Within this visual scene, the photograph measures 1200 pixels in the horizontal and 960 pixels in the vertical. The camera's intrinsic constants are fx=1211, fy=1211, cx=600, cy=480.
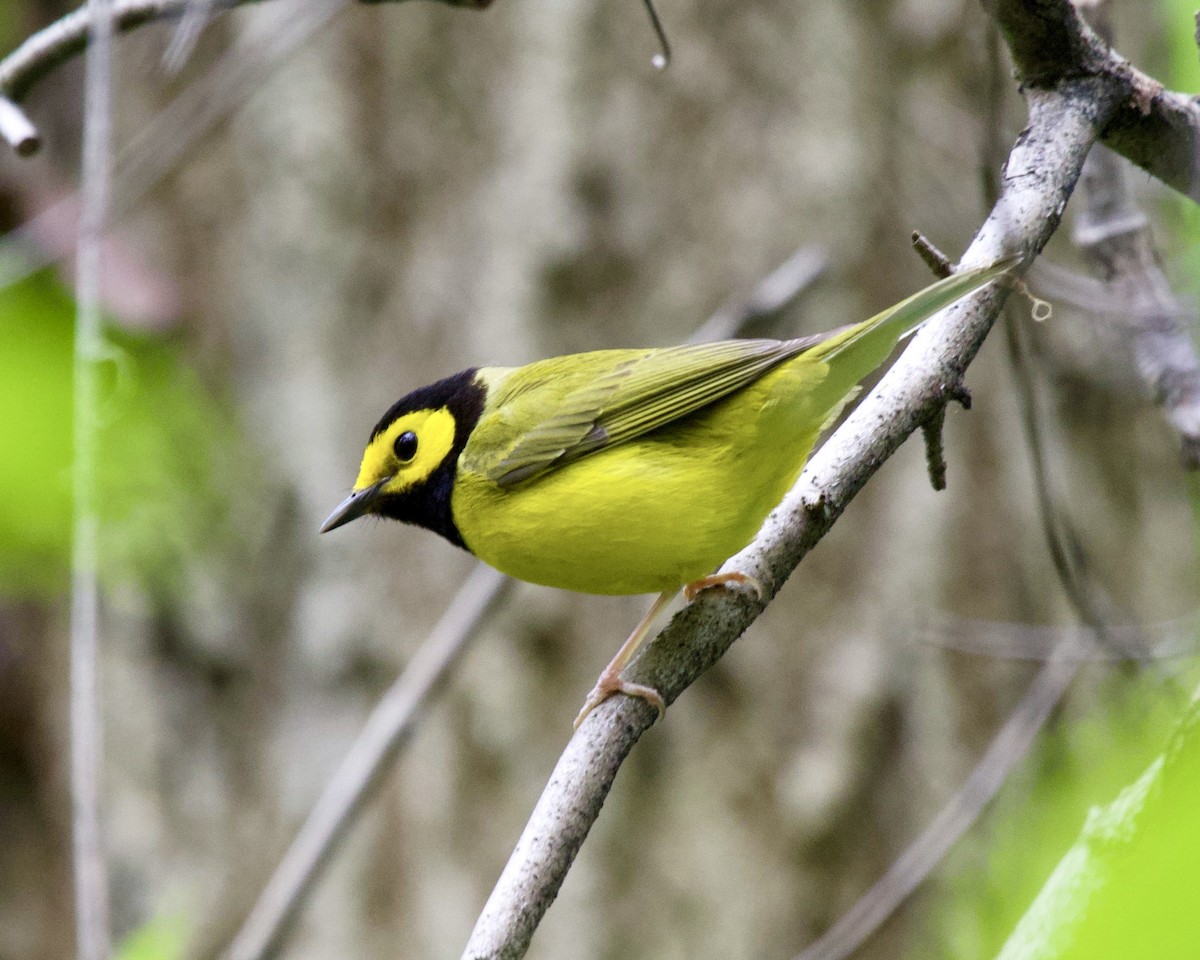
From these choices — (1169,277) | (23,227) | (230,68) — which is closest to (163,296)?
(23,227)

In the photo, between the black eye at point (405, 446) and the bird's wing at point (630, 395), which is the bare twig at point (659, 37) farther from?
the black eye at point (405, 446)

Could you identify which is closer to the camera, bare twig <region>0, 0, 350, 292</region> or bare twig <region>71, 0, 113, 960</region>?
bare twig <region>71, 0, 113, 960</region>

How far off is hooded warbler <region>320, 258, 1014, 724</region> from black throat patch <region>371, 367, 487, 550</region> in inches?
0.5

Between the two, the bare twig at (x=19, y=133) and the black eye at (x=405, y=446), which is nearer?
the bare twig at (x=19, y=133)

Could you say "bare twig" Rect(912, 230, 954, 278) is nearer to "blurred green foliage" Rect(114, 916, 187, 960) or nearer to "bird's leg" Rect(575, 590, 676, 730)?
"bird's leg" Rect(575, 590, 676, 730)

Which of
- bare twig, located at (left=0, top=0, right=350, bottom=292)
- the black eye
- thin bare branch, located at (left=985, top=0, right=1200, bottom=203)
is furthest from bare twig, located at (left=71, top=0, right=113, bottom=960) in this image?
thin bare branch, located at (left=985, top=0, right=1200, bottom=203)

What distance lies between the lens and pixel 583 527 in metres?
3.26

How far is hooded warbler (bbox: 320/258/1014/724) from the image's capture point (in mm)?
3180

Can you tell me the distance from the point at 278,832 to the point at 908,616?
2883 mm

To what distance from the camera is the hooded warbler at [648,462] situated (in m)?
3.18

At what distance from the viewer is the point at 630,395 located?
352 centimetres

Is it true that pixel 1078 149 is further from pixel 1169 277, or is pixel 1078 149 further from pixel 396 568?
pixel 396 568

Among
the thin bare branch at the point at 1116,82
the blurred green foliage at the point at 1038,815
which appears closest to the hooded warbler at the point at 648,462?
the thin bare branch at the point at 1116,82

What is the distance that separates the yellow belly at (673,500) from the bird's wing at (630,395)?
0.19 feet
